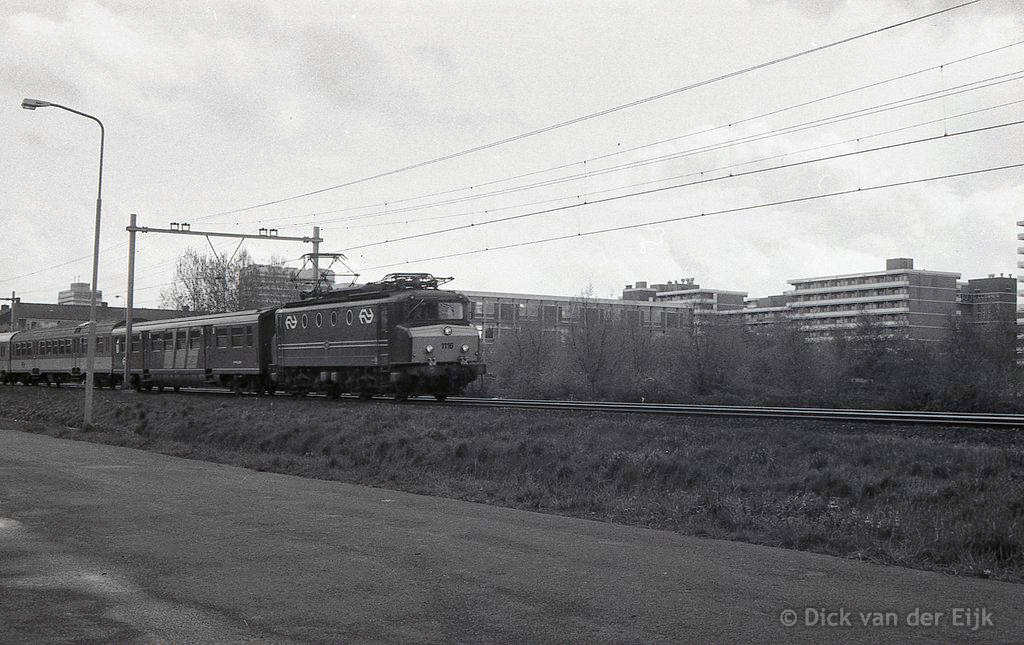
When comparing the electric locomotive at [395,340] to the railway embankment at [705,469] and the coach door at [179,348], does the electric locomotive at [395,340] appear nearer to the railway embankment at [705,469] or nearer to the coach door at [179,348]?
the railway embankment at [705,469]

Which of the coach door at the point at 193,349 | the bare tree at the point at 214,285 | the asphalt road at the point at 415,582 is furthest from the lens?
the bare tree at the point at 214,285

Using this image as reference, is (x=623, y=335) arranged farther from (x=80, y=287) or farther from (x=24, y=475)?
(x=80, y=287)

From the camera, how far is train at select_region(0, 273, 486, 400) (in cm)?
2947

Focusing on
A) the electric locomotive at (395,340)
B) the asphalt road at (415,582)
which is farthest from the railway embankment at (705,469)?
the electric locomotive at (395,340)

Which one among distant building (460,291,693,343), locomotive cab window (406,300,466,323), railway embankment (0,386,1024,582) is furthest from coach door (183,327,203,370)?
distant building (460,291,693,343)

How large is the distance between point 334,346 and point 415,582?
80.4 feet

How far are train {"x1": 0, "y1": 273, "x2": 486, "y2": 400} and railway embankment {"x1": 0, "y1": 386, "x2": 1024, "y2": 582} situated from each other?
153 inches

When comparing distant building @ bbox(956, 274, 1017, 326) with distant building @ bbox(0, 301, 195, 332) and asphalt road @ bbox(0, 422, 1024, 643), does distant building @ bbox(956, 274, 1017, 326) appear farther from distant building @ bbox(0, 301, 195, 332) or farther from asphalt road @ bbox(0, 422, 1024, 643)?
asphalt road @ bbox(0, 422, 1024, 643)

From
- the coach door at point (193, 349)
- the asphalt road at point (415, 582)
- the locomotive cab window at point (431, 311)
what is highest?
the locomotive cab window at point (431, 311)

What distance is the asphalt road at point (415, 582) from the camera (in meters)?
6.52

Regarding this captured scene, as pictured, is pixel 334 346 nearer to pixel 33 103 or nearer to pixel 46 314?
pixel 33 103

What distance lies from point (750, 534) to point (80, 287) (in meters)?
203

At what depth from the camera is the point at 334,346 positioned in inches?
1252

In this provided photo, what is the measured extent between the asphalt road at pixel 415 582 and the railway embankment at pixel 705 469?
113 centimetres
